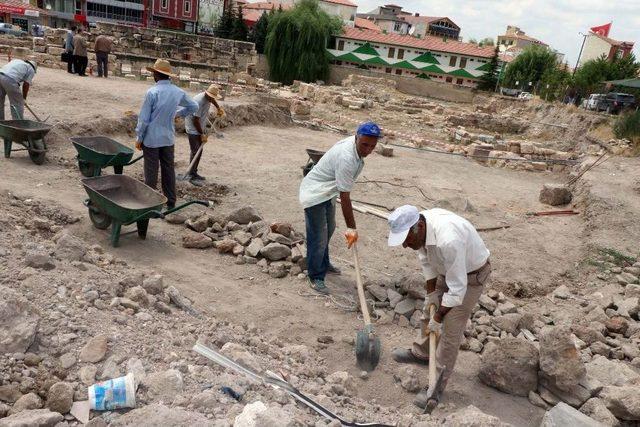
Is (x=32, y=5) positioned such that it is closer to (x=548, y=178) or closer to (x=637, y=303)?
(x=548, y=178)

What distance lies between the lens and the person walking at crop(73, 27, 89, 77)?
15566mm

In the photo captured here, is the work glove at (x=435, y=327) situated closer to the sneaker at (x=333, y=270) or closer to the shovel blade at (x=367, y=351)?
the shovel blade at (x=367, y=351)

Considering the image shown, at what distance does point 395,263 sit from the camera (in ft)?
20.6

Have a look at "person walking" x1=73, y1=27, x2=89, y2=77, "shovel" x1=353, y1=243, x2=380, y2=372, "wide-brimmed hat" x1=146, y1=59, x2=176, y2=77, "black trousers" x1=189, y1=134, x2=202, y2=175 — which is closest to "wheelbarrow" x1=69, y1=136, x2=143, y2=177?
"black trousers" x1=189, y1=134, x2=202, y2=175

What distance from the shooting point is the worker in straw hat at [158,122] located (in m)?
5.93

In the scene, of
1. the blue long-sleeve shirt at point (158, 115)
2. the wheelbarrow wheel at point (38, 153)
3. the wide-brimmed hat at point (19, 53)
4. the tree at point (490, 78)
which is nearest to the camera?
the blue long-sleeve shirt at point (158, 115)

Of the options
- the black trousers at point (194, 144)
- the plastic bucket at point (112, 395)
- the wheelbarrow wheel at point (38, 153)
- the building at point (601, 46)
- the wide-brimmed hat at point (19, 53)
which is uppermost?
the building at point (601, 46)

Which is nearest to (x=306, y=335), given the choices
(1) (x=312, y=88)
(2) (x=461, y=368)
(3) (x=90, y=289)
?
(2) (x=461, y=368)

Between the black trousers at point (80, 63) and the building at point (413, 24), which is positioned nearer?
the black trousers at point (80, 63)

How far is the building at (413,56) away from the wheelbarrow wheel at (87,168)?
32.9 meters

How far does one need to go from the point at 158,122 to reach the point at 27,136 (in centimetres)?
250

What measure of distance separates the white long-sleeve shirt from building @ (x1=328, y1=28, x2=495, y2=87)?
36065mm

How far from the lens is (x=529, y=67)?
136 feet

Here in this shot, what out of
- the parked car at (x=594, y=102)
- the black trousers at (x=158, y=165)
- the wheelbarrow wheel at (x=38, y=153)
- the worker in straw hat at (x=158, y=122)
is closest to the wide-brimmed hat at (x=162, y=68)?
the worker in straw hat at (x=158, y=122)
